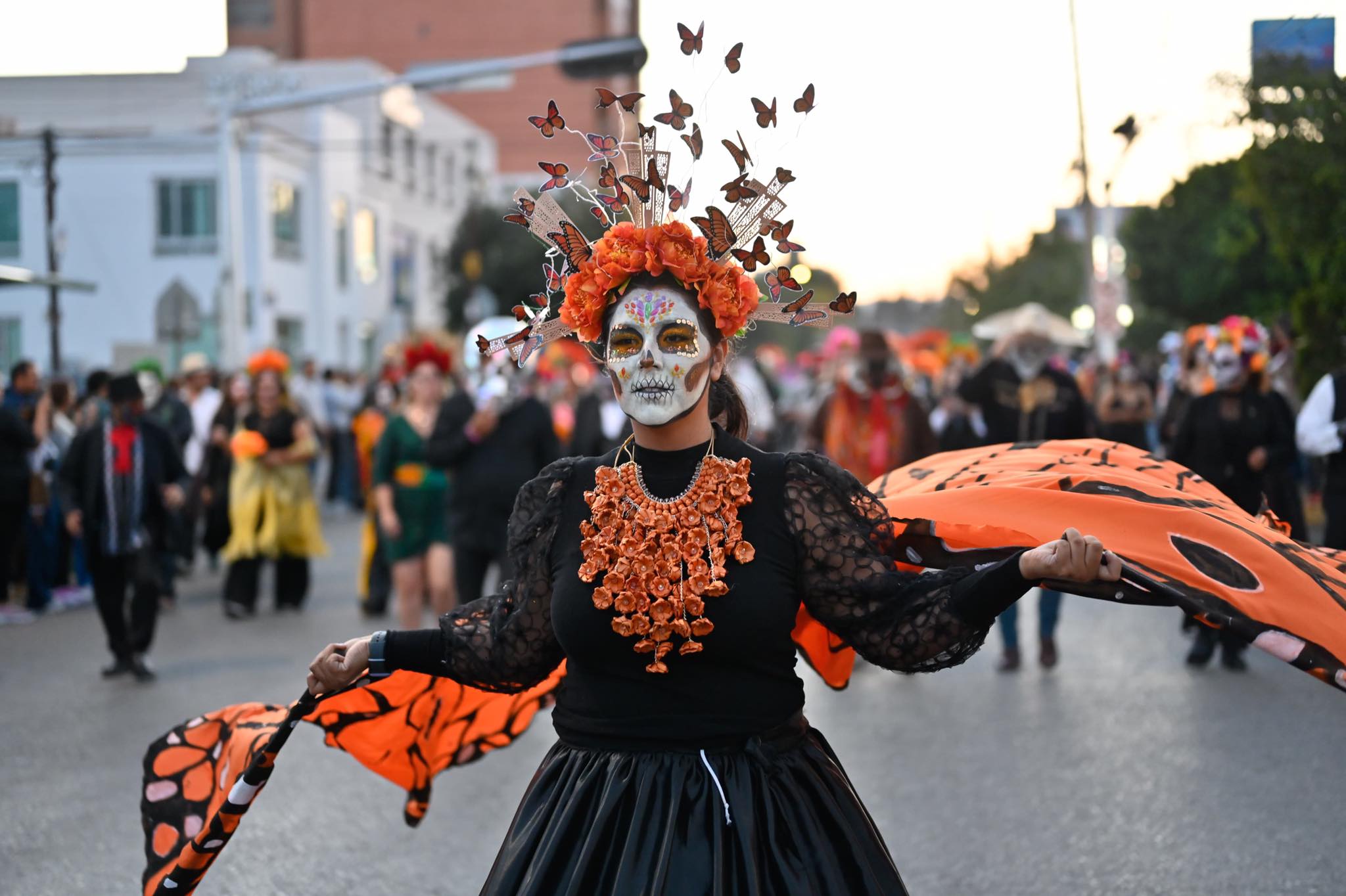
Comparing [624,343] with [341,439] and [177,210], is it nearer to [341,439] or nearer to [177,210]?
[341,439]

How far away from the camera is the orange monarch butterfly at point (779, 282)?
3865 millimetres

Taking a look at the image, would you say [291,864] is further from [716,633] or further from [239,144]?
[239,144]

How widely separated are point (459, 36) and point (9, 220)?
4080cm

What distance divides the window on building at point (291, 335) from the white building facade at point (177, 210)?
6 centimetres

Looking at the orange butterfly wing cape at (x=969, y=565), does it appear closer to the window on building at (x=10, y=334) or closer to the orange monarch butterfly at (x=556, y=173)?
the orange monarch butterfly at (x=556, y=173)

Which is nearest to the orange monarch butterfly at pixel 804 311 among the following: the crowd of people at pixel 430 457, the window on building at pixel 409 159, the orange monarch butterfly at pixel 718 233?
the orange monarch butterfly at pixel 718 233

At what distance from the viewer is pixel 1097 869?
5.64m

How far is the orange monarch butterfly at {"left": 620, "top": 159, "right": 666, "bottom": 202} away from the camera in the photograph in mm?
3688

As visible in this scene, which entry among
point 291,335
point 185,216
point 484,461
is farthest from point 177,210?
point 484,461

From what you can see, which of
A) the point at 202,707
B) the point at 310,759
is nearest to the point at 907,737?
the point at 310,759

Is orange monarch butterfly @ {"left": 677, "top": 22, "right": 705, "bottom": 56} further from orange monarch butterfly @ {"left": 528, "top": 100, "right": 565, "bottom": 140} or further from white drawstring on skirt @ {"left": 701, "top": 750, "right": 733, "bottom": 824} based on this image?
white drawstring on skirt @ {"left": 701, "top": 750, "right": 733, "bottom": 824}

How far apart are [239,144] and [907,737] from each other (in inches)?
746

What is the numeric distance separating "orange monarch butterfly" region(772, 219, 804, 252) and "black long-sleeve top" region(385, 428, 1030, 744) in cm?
47

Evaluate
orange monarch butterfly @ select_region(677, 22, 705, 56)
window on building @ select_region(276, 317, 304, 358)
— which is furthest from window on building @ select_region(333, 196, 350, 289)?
orange monarch butterfly @ select_region(677, 22, 705, 56)
